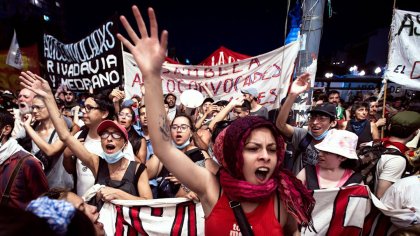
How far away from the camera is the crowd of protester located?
165 cm

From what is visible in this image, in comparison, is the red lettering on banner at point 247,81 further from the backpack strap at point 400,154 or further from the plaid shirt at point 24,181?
the plaid shirt at point 24,181

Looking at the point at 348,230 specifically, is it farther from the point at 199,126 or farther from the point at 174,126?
the point at 199,126

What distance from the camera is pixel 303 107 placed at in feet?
13.7

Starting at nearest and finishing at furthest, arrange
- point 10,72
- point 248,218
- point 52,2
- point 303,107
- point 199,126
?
1. point 248,218
2. point 303,107
3. point 199,126
4. point 10,72
5. point 52,2

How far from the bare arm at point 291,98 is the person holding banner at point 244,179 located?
1285mm

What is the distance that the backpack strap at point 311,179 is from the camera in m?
2.80

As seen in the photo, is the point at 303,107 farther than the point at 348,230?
Yes

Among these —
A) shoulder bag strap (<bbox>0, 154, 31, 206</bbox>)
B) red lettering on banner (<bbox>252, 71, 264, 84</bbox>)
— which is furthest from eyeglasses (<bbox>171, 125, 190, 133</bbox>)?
red lettering on banner (<bbox>252, 71, 264, 84</bbox>)

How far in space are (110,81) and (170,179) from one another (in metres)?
3.18

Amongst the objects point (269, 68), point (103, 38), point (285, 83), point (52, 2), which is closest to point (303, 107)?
point (285, 83)

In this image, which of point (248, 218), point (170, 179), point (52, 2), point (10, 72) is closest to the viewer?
point (248, 218)

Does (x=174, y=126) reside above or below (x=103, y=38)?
below

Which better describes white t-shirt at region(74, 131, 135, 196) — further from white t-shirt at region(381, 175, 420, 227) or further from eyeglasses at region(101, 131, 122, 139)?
white t-shirt at region(381, 175, 420, 227)

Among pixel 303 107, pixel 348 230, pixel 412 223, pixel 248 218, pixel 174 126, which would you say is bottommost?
pixel 348 230
